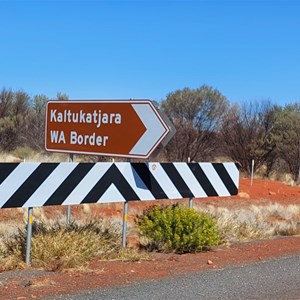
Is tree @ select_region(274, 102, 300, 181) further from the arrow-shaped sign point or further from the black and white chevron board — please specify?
the arrow-shaped sign point

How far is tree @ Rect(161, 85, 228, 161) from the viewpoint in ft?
122

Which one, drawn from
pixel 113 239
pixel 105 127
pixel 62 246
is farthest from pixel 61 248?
pixel 105 127

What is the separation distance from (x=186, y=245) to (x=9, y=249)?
9.30ft

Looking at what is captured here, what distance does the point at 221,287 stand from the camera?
23.8 feet

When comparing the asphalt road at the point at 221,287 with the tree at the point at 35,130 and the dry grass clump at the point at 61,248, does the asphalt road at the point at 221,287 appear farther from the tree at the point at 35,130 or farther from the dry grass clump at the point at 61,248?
the tree at the point at 35,130

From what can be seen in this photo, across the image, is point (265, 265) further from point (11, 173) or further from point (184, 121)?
point (184, 121)

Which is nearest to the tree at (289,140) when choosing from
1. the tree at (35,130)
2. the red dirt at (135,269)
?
the tree at (35,130)

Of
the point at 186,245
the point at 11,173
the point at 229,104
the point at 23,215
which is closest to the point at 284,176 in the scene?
the point at 229,104

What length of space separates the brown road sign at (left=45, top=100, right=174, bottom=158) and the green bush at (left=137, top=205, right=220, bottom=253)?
1109 mm

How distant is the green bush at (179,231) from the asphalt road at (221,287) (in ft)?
4.11

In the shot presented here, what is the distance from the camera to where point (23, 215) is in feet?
57.0

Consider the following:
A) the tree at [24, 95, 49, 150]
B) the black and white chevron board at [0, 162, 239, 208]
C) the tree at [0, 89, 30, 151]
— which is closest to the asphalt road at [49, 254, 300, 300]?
the black and white chevron board at [0, 162, 239, 208]

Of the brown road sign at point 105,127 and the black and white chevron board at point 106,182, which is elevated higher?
the brown road sign at point 105,127

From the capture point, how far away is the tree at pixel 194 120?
37.2m
